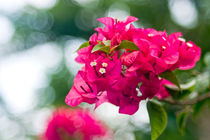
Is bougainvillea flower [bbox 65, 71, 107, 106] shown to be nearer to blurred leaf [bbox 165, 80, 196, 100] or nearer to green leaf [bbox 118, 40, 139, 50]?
green leaf [bbox 118, 40, 139, 50]

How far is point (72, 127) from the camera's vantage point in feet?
5.29

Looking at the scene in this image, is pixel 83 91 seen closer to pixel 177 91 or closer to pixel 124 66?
pixel 124 66

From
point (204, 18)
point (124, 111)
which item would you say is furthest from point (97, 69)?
point (204, 18)

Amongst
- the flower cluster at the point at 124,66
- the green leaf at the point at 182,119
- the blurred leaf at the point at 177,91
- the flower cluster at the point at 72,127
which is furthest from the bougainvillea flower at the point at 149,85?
the flower cluster at the point at 72,127

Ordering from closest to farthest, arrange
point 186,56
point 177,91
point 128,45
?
point 128,45 → point 186,56 → point 177,91

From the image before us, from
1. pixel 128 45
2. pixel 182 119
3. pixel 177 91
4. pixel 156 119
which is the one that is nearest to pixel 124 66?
pixel 128 45

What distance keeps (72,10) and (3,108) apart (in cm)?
284

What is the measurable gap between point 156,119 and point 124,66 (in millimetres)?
199

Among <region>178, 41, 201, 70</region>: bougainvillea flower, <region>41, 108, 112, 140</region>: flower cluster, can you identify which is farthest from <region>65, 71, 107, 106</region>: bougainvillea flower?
<region>41, 108, 112, 140</region>: flower cluster

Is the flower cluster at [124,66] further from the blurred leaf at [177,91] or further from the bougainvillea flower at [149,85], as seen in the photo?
the blurred leaf at [177,91]

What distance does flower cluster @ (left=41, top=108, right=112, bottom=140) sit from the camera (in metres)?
1.62

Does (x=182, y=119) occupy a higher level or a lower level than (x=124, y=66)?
lower

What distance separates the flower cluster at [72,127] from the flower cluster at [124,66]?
992 millimetres

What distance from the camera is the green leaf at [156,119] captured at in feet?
2.35
